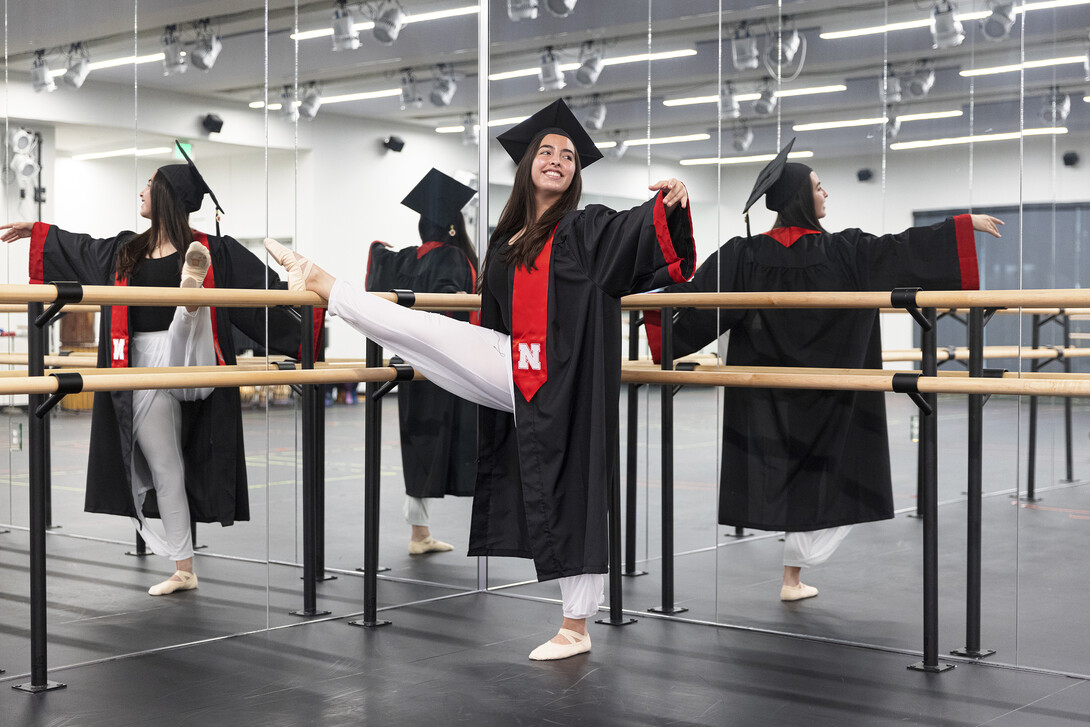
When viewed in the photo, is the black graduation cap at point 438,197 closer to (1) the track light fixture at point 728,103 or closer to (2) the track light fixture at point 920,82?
(1) the track light fixture at point 728,103

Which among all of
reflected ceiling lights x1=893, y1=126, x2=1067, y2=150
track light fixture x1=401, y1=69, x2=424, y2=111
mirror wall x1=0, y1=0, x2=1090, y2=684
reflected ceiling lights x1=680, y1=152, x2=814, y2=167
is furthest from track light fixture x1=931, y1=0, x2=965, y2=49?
track light fixture x1=401, y1=69, x2=424, y2=111

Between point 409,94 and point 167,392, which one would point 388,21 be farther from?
point 167,392

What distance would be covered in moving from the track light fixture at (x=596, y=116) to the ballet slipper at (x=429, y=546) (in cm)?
185

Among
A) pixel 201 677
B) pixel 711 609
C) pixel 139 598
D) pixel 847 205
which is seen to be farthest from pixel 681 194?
pixel 139 598

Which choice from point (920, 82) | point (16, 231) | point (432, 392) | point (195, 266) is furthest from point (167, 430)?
point (920, 82)

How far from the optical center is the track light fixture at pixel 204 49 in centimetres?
416

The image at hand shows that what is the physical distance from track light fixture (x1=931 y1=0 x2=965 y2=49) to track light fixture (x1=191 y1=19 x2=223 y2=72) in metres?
2.48

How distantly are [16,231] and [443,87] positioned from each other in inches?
68.7

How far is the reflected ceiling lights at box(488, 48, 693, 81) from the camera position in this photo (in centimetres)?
441

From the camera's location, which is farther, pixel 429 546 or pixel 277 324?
pixel 429 546

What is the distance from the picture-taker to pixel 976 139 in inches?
147

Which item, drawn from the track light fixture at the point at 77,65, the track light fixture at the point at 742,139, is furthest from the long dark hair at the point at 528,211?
the track light fixture at the point at 77,65

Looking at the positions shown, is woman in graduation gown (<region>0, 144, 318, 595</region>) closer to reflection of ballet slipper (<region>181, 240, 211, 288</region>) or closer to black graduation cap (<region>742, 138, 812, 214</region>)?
reflection of ballet slipper (<region>181, 240, 211, 288</region>)

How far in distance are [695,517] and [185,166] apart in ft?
7.73
